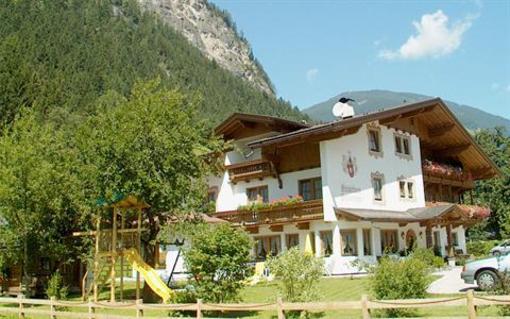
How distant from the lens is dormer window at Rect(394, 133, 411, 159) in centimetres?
3493

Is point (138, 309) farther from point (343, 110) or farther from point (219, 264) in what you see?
point (343, 110)

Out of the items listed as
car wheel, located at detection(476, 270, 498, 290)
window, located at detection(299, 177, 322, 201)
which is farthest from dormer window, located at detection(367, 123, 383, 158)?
car wheel, located at detection(476, 270, 498, 290)

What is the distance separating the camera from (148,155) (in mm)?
21094

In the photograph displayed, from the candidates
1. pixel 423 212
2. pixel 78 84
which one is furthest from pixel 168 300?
pixel 78 84

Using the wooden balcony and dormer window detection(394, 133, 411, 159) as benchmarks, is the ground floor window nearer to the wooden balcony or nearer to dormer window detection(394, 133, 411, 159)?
dormer window detection(394, 133, 411, 159)

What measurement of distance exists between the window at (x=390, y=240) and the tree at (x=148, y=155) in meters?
12.8

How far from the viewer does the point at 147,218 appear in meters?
23.0

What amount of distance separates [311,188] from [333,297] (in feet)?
39.9

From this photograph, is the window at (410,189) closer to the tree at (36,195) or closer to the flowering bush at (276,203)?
the flowering bush at (276,203)

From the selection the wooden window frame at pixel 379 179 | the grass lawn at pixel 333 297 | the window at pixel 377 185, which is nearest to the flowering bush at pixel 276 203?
the wooden window frame at pixel 379 179

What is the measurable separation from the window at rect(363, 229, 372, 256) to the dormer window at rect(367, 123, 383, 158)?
4544 mm

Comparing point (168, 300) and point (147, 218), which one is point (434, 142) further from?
point (168, 300)

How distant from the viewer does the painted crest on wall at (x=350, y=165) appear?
30469 millimetres

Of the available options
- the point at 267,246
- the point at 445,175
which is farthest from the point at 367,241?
the point at 445,175
